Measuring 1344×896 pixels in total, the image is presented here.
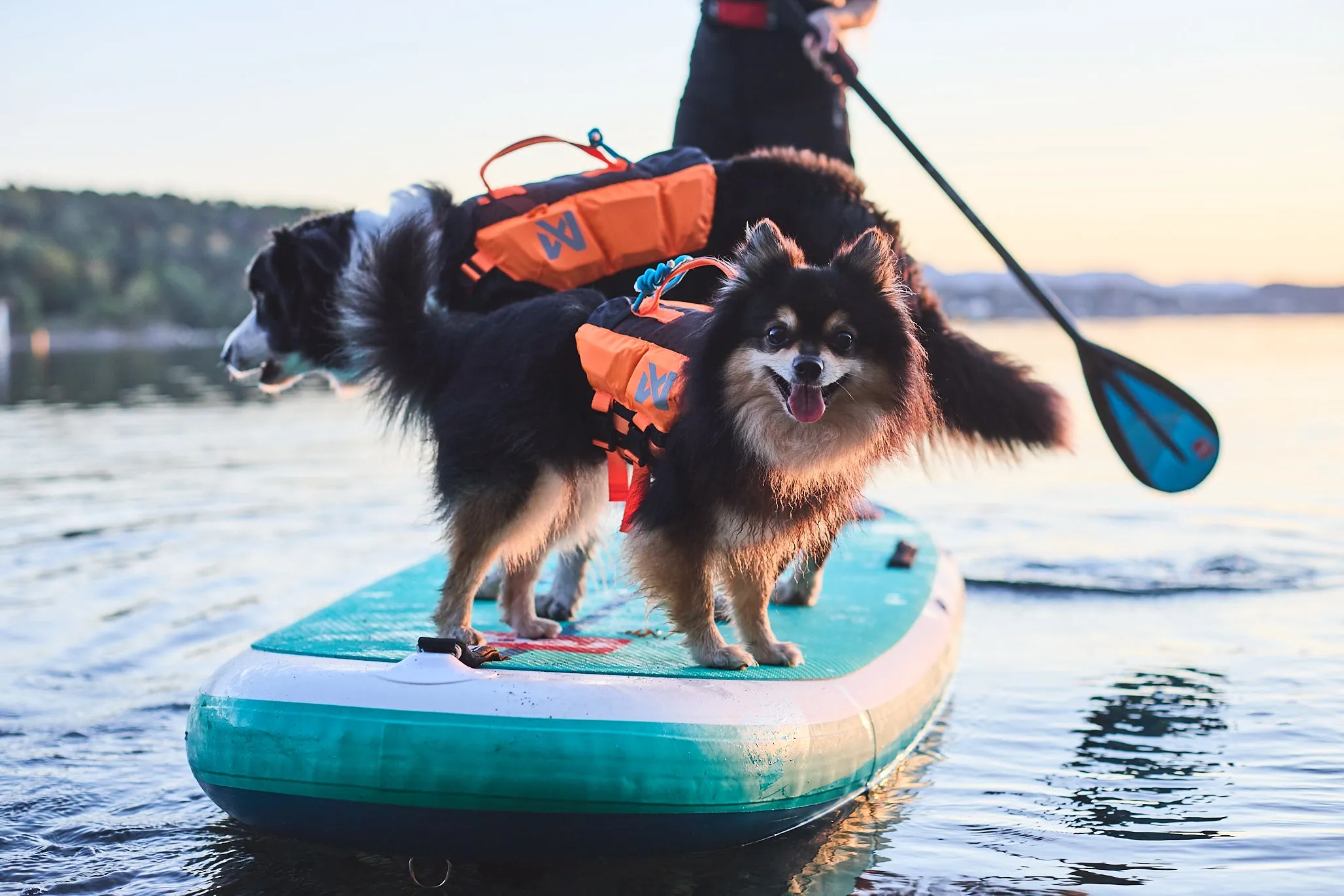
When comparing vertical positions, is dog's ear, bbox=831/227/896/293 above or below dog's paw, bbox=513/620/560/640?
above

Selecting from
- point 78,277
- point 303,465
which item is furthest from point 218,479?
point 78,277

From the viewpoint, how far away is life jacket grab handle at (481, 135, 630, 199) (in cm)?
533

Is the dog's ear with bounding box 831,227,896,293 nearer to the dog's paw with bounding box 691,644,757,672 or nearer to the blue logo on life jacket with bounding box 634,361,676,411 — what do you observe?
the blue logo on life jacket with bounding box 634,361,676,411

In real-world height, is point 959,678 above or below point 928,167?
below

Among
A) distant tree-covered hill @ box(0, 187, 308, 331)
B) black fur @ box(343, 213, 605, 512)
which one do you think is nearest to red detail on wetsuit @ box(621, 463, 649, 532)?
black fur @ box(343, 213, 605, 512)

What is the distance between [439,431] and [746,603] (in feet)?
3.90

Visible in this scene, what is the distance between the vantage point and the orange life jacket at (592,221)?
525 centimetres

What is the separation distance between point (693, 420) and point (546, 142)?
2.08 m

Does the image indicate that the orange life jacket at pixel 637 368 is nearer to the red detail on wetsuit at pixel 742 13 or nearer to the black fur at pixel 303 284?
the black fur at pixel 303 284

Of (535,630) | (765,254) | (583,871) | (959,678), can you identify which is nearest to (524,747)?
(583,871)

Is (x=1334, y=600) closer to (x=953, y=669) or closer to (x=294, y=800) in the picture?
(x=953, y=669)

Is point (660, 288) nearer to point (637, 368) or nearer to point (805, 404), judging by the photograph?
point (637, 368)

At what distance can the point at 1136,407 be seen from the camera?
20.0 feet

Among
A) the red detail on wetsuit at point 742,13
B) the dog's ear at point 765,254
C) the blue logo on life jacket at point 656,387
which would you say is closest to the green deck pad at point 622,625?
the blue logo on life jacket at point 656,387
